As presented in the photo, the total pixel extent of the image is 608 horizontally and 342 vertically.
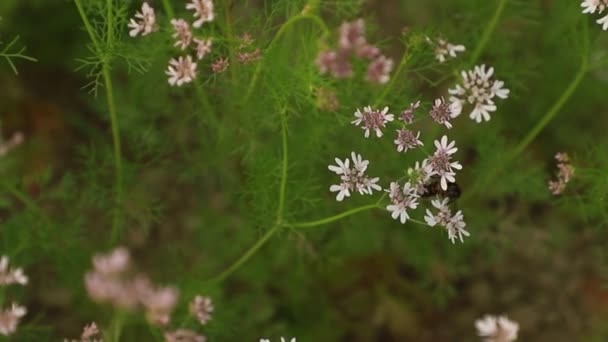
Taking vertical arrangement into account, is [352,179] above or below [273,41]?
below

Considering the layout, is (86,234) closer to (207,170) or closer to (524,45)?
(207,170)

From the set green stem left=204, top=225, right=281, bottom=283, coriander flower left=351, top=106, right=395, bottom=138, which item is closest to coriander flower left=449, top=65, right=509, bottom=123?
coriander flower left=351, top=106, right=395, bottom=138

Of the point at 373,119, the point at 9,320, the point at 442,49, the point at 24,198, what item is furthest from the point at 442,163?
the point at 24,198

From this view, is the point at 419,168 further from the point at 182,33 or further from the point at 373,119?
the point at 182,33

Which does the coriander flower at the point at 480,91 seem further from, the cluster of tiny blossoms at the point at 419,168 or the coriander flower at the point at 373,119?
the coriander flower at the point at 373,119

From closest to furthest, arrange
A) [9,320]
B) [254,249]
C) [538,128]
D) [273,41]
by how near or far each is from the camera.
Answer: [9,320], [273,41], [254,249], [538,128]

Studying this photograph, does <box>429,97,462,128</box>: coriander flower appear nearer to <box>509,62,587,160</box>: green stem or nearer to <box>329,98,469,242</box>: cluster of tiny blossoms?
<box>329,98,469,242</box>: cluster of tiny blossoms
